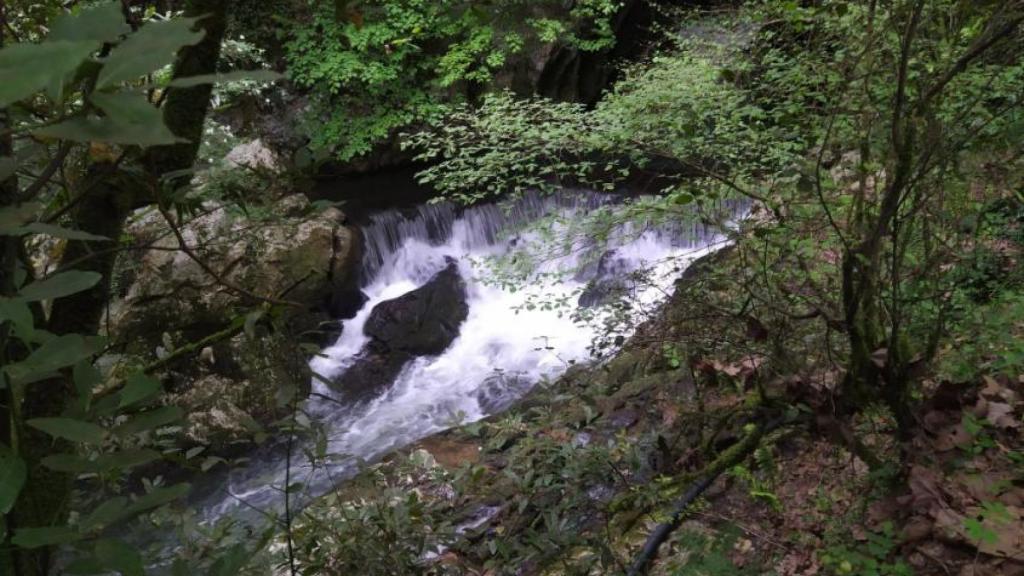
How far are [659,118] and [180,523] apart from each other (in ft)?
11.7

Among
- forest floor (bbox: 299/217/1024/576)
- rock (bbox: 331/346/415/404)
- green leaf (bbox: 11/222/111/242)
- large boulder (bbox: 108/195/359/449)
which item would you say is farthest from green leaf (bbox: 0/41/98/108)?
rock (bbox: 331/346/415/404)

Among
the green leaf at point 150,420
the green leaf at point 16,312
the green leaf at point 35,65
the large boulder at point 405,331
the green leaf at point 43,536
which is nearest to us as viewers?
the green leaf at point 35,65

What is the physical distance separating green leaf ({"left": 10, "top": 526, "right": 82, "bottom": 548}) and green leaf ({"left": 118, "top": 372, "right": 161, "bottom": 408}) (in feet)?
0.41

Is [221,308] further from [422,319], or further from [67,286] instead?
[67,286]

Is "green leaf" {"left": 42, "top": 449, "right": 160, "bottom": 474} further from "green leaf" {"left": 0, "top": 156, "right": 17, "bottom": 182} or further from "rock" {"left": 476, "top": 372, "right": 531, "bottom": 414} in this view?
"rock" {"left": 476, "top": 372, "right": 531, "bottom": 414}

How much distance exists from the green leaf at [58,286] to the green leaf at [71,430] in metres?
0.10

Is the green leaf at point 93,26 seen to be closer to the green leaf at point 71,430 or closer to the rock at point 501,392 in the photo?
the green leaf at point 71,430

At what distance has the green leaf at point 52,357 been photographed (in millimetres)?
568

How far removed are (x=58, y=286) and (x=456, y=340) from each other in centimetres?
840

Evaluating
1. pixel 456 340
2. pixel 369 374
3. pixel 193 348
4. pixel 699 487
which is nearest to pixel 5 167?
pixel 193 348

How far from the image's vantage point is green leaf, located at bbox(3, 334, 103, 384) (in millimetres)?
568

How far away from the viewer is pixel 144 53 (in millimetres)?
459

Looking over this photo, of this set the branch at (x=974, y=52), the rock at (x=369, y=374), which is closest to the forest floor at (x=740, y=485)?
the branch at (x=974, y=52)

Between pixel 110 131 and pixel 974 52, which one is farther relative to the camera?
pixel 974 52
